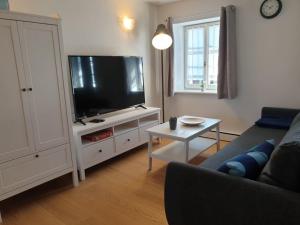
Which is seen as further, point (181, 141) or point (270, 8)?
point (270, 8)

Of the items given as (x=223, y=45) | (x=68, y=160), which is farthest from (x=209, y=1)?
(x=68, y=160)

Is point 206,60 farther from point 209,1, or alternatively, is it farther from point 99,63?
point 99,63

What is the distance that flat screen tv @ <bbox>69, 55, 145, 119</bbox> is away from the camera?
113 inches

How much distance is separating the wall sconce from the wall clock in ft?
6.25

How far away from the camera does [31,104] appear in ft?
7.10

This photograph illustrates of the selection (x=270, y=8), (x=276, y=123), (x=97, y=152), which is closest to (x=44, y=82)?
(x=97, y=152)

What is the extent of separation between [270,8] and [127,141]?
8.72ft

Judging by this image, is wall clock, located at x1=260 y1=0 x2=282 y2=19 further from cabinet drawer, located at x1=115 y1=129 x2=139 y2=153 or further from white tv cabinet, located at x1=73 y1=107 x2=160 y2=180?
cabinet drawer, located at x1=115 y1=129 x2=139 y2=153

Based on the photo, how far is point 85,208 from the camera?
2.17 metres

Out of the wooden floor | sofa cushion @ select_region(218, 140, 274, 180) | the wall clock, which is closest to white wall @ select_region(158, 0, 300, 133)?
the wall clock

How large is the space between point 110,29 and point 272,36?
2.30 metres

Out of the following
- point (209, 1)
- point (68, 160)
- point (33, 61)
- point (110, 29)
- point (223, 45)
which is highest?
point (209, 1)

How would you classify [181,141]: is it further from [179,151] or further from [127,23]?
[127,23]

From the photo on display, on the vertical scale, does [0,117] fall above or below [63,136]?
above
